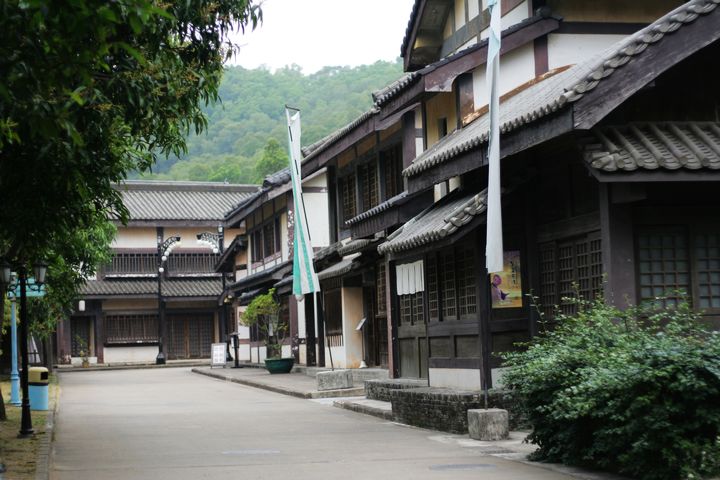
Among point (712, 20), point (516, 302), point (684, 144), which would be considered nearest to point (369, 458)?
point (516, 302)

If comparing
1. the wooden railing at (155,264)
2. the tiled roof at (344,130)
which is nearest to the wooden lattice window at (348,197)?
the tiled roof at (344,130)

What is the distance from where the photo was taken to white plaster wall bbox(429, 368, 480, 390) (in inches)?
672

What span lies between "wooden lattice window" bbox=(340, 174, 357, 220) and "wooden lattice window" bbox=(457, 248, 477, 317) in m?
13.5

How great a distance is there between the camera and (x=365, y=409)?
21312mm

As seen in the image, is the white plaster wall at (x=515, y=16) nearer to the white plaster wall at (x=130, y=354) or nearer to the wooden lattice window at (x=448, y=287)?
the wooden lattice window at (x=448, y=287)

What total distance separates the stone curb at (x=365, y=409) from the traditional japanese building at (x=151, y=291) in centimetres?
3126

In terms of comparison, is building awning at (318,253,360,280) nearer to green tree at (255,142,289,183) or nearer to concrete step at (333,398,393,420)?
concrete step at (333,398,393,420)

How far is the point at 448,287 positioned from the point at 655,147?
5890 millimetres

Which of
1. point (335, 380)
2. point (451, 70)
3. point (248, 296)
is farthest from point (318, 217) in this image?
point (451, 70)

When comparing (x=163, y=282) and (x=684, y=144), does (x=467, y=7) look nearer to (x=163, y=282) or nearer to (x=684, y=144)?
(x=684, y=144)

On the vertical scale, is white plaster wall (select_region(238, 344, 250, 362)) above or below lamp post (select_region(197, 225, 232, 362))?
below

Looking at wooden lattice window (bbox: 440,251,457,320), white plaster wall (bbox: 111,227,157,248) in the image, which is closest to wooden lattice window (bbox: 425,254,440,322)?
wooden lattice window (bbox: 440,251,457,320)

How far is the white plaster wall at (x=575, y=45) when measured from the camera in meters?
18.8

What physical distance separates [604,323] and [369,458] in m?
3.90
